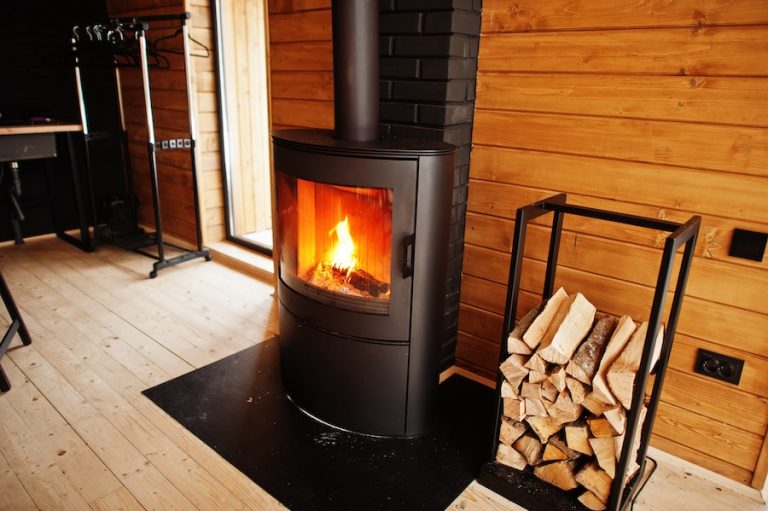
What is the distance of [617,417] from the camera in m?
1.46

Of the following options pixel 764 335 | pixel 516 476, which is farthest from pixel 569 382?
pixel 764 335

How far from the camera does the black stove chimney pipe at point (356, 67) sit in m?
1.65

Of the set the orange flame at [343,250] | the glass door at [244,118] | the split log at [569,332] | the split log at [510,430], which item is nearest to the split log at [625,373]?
the split log at [569,332]

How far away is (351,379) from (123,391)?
983mm

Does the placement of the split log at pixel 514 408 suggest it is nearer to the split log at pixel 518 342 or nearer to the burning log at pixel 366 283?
the split log at pixel 518 342

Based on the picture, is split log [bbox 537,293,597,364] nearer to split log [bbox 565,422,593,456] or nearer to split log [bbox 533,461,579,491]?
split log [bbox 565,422,593,456]

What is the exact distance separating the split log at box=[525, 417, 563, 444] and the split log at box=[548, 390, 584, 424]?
0.04 m

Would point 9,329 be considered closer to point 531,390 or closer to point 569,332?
point 531,390

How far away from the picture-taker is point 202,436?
1.88 meters

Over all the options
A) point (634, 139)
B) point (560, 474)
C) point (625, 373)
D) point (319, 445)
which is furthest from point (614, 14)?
point (319, 445)

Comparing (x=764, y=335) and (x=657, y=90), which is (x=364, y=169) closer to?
(x=657, y=90)

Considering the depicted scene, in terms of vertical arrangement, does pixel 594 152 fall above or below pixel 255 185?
above

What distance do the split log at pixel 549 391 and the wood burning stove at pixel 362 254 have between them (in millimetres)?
Answer: 419

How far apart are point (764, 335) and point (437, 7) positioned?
1.43m
